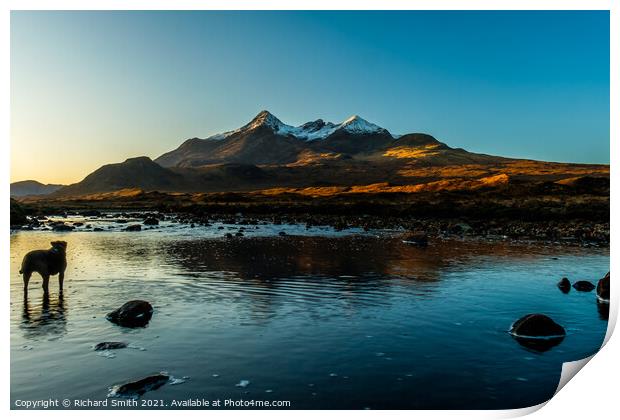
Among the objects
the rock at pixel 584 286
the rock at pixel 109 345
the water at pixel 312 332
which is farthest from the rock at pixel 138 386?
the rock at pixel 584 286

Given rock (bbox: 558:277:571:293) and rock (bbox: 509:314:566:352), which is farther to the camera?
rock (bbox: 558:277:571:293)

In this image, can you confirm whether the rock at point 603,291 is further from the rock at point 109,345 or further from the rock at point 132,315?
the rock at point 109,345

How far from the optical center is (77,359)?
1136 cm

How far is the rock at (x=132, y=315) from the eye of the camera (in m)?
14.3

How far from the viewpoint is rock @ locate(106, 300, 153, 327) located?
564 inches

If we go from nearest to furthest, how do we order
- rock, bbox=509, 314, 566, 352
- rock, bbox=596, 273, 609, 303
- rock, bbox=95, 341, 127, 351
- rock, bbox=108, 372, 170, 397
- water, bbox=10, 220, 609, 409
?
rock, bbox=108, 372, 170, 397, water, bbox=10, 220, 609, 409, rock, bbox=95, 341, 127, 351, rock, bbox=509, 314, 566, 352, rock, bbox=596, 273, 609, 303

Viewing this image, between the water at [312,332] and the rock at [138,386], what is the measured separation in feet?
0.71

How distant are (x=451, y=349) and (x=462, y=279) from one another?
1023 cm

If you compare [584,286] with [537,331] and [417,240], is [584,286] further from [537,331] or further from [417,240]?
[417,240]

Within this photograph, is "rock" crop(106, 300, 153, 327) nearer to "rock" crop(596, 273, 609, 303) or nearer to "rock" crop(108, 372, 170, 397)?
"rock" crop(108, 372, 170, 397)

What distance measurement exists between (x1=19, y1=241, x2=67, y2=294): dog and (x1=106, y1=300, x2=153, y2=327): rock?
170 inches

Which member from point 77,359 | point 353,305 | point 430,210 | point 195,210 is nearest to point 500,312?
point 353,305

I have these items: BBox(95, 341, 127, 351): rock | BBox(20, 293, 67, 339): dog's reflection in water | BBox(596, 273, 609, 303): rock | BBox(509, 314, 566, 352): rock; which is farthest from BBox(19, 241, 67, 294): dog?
A: BBox(596, 273, 609, 303): rock

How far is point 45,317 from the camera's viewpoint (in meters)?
14.7
